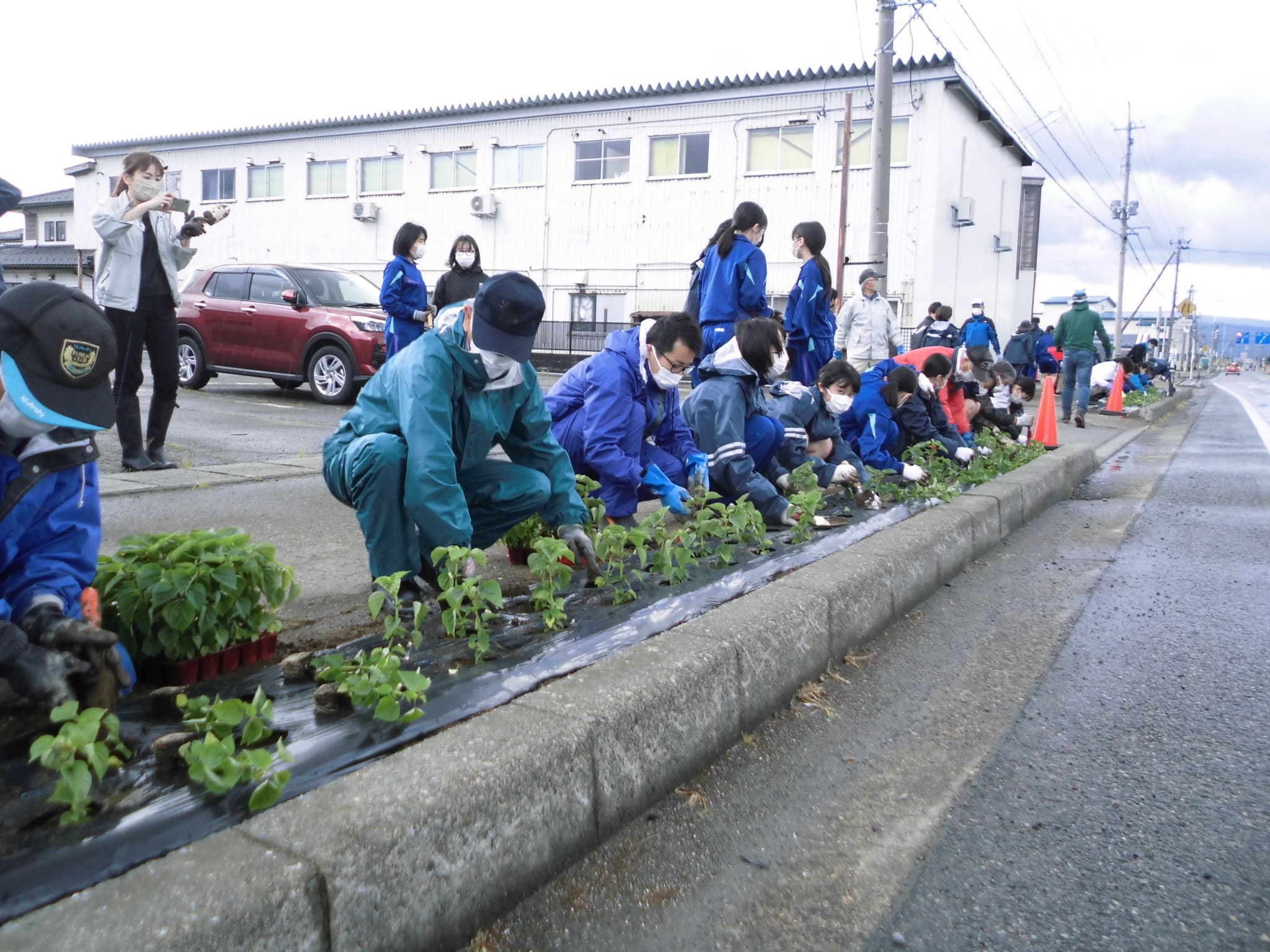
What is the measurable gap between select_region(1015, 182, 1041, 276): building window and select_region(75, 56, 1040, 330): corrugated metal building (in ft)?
11.4

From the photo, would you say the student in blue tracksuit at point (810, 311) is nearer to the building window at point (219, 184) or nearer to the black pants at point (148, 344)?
the black pants at point (148, 344)

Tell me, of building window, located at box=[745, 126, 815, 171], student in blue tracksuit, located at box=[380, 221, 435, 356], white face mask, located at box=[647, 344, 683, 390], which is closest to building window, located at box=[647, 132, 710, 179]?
building window, located at box=[745, 126, 815, 171]

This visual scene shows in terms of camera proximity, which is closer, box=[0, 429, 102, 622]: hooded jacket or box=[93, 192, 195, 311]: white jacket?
box=[0, 429, 102, 622]: hooded jacket

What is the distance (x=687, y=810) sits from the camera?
230 cm

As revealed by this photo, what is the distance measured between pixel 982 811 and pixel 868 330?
7.79 meters

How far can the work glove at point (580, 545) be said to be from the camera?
332 cm

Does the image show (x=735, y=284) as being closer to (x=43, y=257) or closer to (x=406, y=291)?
(x=406, y=291)

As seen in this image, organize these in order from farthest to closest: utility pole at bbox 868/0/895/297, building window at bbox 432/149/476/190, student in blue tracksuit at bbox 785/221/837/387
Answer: building window at bbox 432/149/476/190 → utility pole at bbox 868/0/895/297 → student in blue tracksuit at bbox 785/221/837/387

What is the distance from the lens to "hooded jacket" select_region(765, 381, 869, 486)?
18.2 ft

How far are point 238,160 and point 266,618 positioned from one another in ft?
97.9

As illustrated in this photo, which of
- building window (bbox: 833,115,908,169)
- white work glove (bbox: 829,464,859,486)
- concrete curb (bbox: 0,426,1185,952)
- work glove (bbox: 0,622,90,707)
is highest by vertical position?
building window (bbox: 833,115,908,169)

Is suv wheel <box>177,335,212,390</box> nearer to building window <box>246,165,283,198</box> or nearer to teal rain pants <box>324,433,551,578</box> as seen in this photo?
teal rain pants <box>324,433,551,578</box>

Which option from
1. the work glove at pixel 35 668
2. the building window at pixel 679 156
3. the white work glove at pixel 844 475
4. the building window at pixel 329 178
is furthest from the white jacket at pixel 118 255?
the building window at pixel 329 178

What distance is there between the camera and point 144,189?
5301 millimetres
